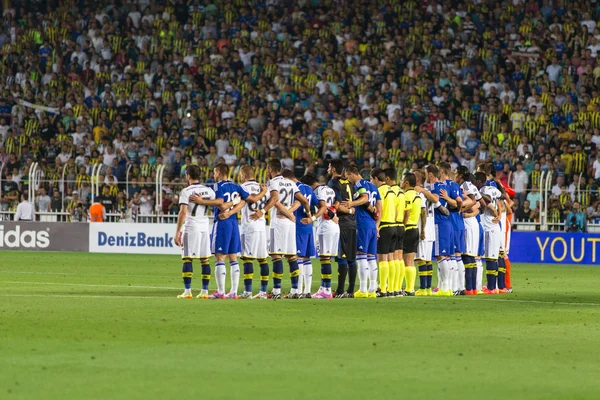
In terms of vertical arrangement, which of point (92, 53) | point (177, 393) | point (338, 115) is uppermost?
point (92, 53)

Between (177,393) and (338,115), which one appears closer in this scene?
(177,393)

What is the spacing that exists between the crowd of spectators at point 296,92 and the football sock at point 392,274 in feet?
41.7

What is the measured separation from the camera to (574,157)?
33.6 m

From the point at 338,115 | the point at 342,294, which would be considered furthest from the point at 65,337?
the point at 338,115

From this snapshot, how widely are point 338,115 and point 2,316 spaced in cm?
2345

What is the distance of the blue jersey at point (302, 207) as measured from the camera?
19.4 m

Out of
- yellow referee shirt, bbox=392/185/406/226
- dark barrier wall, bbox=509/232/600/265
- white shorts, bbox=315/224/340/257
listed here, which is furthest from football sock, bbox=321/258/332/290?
dark barrier wall, bbox=509/232/600/265

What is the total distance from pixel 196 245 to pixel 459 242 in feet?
16.2

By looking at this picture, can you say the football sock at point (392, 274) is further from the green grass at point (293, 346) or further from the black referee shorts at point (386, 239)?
the green grass at point (293, 346)

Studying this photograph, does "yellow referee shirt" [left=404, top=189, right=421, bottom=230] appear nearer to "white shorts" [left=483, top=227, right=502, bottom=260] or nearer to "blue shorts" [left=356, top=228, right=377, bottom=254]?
"blue shorts" [left=356, top=228, right=377, bottom=254]

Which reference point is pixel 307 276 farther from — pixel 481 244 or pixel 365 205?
pixel 481 244

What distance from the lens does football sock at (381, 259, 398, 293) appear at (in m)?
20.3

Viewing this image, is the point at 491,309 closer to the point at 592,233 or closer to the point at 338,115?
the point at 592,233

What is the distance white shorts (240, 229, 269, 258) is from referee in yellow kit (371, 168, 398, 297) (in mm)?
2142
